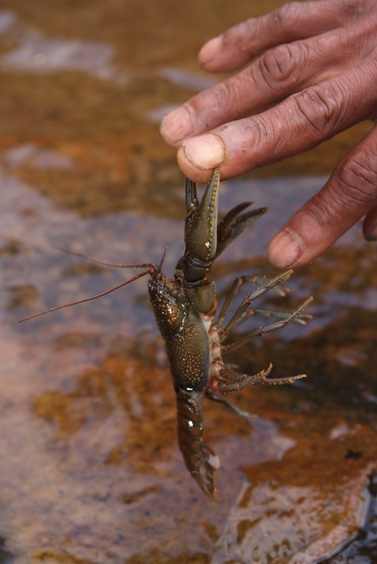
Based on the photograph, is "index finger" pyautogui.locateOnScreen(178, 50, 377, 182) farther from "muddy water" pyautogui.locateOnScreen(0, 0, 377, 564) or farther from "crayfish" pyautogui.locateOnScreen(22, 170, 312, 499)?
"muddy water" pyautogui.locateOnScreen(0, 0, 377, 564)

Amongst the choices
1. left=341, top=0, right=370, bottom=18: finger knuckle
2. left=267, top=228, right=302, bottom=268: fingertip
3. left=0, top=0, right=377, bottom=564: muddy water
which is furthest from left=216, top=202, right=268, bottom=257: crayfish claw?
left=341, top=0, right=370, bottom=18: finger knuckle

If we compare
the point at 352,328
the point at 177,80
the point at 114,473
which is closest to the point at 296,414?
the point at 352,328

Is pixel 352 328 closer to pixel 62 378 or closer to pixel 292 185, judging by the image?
pixel 292 185

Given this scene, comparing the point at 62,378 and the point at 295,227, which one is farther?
the point at 62,378

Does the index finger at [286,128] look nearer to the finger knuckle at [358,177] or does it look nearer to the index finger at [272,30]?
the finger knuckle at [358,177]

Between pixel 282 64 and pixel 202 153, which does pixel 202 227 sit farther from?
pixel 282 64

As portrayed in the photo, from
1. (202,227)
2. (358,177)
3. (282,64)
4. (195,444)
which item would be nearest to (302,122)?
(358,177)

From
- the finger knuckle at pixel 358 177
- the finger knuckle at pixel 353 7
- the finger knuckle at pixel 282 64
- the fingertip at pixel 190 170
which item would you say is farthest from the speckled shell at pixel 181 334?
the finger knuckle at pixel 353 7
